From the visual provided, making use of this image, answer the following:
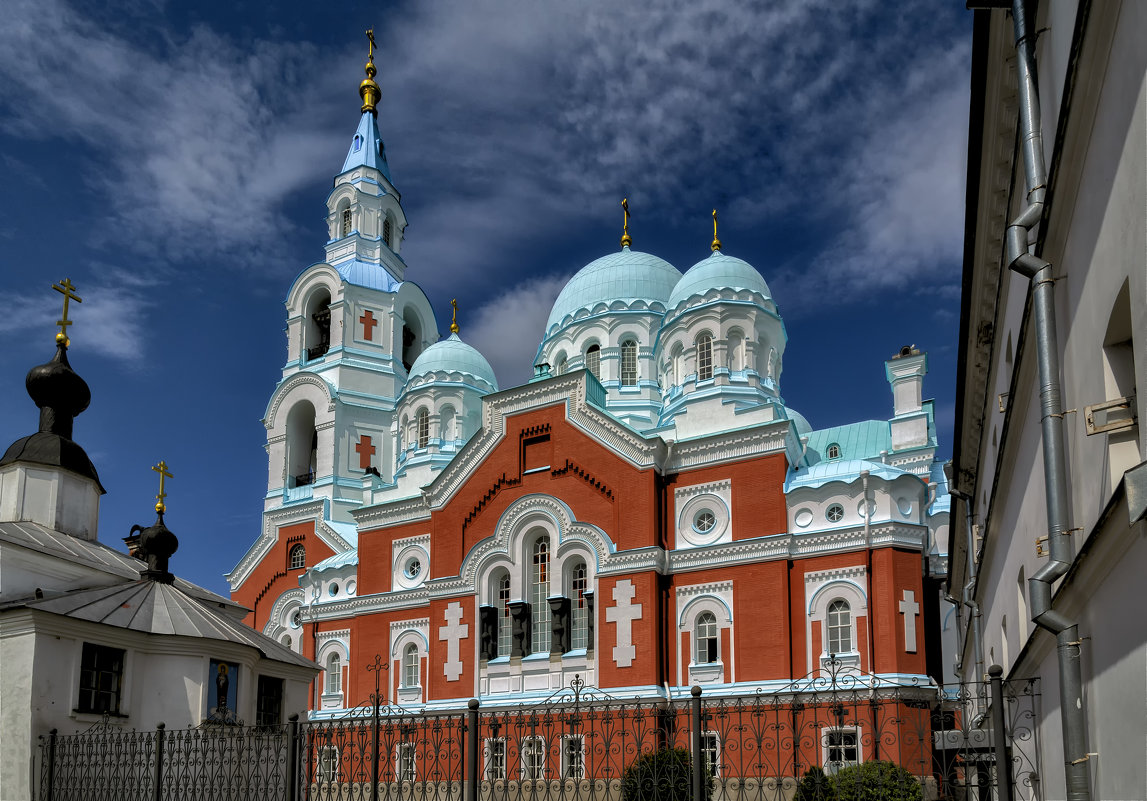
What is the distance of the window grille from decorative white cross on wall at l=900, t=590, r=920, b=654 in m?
15.7

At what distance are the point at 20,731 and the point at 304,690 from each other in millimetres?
5169

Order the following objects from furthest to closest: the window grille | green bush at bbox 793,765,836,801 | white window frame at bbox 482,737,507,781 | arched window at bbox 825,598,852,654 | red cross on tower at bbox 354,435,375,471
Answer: red cross on tower at bbox 354,435,375,471 < arched window at bbox 825,598,852,654 < the window grille < white window frame at bbox 482,737,507,781 < green bush at bbox 793,765,836,801

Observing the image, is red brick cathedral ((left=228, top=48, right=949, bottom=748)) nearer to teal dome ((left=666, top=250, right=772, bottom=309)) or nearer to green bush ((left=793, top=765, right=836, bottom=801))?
teal dome ((left=666, top=250, right=772, bottom=309))

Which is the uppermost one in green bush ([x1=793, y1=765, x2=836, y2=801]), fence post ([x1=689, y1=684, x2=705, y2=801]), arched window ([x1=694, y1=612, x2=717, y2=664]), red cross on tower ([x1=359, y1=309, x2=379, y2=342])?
red cross on tower ([x1=359, y1=309, x2=379, y2=342])

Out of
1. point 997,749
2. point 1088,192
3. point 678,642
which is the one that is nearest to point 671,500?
point 678,642

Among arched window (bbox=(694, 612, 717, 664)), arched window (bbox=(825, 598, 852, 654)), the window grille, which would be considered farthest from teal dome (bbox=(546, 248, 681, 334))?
the window grille

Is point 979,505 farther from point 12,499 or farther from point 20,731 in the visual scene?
point 12,499

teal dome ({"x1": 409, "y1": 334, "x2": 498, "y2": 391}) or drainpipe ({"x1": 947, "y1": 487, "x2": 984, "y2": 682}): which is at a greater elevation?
teal dome ({"x1": 409, "y1": 334, "x2": 498, "y2": 391})

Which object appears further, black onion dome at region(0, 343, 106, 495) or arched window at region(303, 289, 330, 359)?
arched window at region(303, 289, 330, 359)

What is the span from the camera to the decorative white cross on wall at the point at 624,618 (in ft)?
81.5

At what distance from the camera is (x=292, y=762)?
10.6 m

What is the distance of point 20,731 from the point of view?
1374cm

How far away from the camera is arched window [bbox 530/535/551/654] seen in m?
26.5

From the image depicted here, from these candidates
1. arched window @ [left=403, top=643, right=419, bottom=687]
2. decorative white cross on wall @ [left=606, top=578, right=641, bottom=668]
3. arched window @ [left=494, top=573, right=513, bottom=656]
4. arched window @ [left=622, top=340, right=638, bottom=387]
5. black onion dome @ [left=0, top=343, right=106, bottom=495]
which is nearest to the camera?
black onion dome @ [left=0, top=343, right=106, bottom=495]
